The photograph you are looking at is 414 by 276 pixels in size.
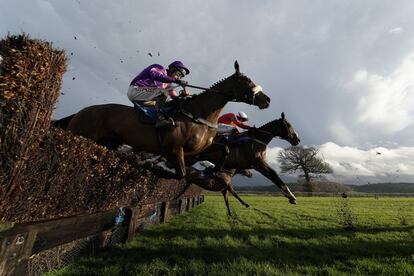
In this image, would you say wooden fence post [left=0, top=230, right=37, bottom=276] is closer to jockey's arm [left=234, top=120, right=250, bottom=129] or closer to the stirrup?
the stirrup

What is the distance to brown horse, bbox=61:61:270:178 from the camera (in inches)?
213

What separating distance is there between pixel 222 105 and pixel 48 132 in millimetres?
3425

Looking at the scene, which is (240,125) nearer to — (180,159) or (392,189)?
(180,159)

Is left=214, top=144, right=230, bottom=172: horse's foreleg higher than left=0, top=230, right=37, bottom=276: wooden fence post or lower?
higher

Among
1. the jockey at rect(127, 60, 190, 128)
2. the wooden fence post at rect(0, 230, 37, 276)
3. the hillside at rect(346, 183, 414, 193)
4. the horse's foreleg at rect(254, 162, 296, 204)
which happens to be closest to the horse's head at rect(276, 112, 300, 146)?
the horse's foreleg at rect(254, 162, 296, 204)

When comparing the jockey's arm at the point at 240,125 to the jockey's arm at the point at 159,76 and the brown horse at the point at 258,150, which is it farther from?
the jockey's arm at the point at 159,76

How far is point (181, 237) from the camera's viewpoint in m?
7.09

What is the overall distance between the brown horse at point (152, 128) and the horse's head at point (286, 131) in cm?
458

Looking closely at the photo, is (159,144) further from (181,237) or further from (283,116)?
(283,116)

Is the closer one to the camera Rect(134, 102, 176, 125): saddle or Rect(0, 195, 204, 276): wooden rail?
Rect(0, 195, 204, 276): wooden rail

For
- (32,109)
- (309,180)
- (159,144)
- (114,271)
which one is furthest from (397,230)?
(309,180)

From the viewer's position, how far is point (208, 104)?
588 cm

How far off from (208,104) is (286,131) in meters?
4.82

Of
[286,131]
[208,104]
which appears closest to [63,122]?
[208,104]
